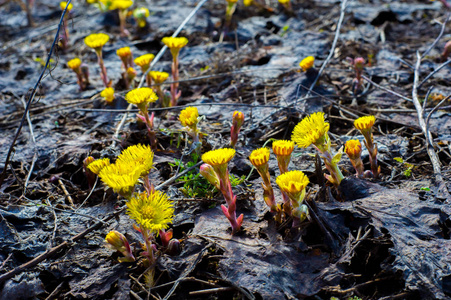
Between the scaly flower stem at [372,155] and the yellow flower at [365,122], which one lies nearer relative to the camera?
the yellow flower at [365,122]

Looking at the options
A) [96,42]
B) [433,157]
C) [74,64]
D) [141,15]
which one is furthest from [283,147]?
[141,15]

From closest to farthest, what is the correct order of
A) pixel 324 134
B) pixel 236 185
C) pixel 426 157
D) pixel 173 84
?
pixel 324 134 → pixel 236 185 → pixel 426 157 → pixel 173 84

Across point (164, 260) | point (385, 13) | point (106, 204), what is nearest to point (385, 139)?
point (164, 260)

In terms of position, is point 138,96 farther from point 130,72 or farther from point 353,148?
point 353,148

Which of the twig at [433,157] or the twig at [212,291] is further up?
the twig at [433,157]

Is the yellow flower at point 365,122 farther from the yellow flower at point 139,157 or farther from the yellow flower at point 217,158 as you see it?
the yellow flower at point 139,157

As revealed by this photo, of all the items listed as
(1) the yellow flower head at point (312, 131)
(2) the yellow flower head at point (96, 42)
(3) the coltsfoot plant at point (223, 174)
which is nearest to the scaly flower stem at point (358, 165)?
(1) the yellow flower head at point (312, 131)

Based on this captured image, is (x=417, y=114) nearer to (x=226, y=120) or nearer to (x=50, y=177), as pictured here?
(x=226, y=120)
